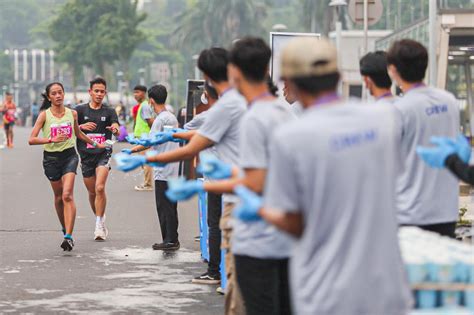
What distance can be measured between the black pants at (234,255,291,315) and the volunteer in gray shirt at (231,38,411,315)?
145cm

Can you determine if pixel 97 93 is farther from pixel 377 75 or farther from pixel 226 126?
pixel 377 75

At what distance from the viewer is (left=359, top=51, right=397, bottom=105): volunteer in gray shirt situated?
24.8ft

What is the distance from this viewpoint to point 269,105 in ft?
19.7

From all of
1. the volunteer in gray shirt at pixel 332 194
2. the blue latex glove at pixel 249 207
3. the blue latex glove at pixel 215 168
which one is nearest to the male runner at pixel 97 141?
the blue latex glove at pixel 215 168

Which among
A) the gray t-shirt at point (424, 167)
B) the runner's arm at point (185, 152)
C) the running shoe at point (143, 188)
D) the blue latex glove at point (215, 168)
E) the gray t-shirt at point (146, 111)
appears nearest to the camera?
the blue latex glove at point (215, 168)

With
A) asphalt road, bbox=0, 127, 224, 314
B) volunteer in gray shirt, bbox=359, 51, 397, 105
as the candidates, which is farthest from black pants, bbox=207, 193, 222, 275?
volunteer in gray shirt, bbox=359, 51, 397, 105

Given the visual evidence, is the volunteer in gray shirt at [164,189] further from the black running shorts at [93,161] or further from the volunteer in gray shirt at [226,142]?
the volunteer in gray shirt at [226,142]

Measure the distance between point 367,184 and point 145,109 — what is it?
600 inches

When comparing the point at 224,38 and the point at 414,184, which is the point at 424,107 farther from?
the point at 224,38

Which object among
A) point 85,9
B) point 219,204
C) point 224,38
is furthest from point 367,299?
point 224,38

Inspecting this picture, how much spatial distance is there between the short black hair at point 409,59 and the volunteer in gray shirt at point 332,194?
2360 millimetres

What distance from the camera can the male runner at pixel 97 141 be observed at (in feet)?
46.6

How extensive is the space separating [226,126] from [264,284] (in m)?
1.96

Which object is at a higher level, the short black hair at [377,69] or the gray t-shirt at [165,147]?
the short black hair at [377,69]
